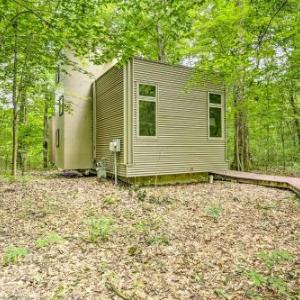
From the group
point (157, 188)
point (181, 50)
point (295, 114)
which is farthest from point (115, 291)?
point (295, 114)

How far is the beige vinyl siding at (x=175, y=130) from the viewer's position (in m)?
7.96

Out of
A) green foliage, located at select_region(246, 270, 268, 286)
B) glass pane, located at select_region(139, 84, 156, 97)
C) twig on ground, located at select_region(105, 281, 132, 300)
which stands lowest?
green foliage, located at select_region(246, 270, 268, 286)

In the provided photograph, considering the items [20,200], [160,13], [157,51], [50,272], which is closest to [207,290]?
[50,272]

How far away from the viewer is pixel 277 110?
1074 centimetres

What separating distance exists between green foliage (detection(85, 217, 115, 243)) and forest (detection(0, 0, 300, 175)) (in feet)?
10.4

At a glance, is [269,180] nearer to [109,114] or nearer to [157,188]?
[157,188]

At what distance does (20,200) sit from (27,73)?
15.5 ft

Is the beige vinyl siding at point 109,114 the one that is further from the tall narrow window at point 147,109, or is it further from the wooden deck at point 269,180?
the wooden deck at point 269,180

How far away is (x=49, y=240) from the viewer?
3.76m

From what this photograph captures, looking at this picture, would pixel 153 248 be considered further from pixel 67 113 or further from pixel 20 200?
pixel 67 113

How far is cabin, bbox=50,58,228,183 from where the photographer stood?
7.87 meters

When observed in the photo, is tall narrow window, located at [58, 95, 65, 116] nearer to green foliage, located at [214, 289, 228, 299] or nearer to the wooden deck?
the wooden deck

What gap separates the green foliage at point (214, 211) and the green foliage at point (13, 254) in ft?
10.7

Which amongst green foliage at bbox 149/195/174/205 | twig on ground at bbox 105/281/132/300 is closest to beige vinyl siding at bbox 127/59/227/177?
green foliage at bbox 149/195/174/205
